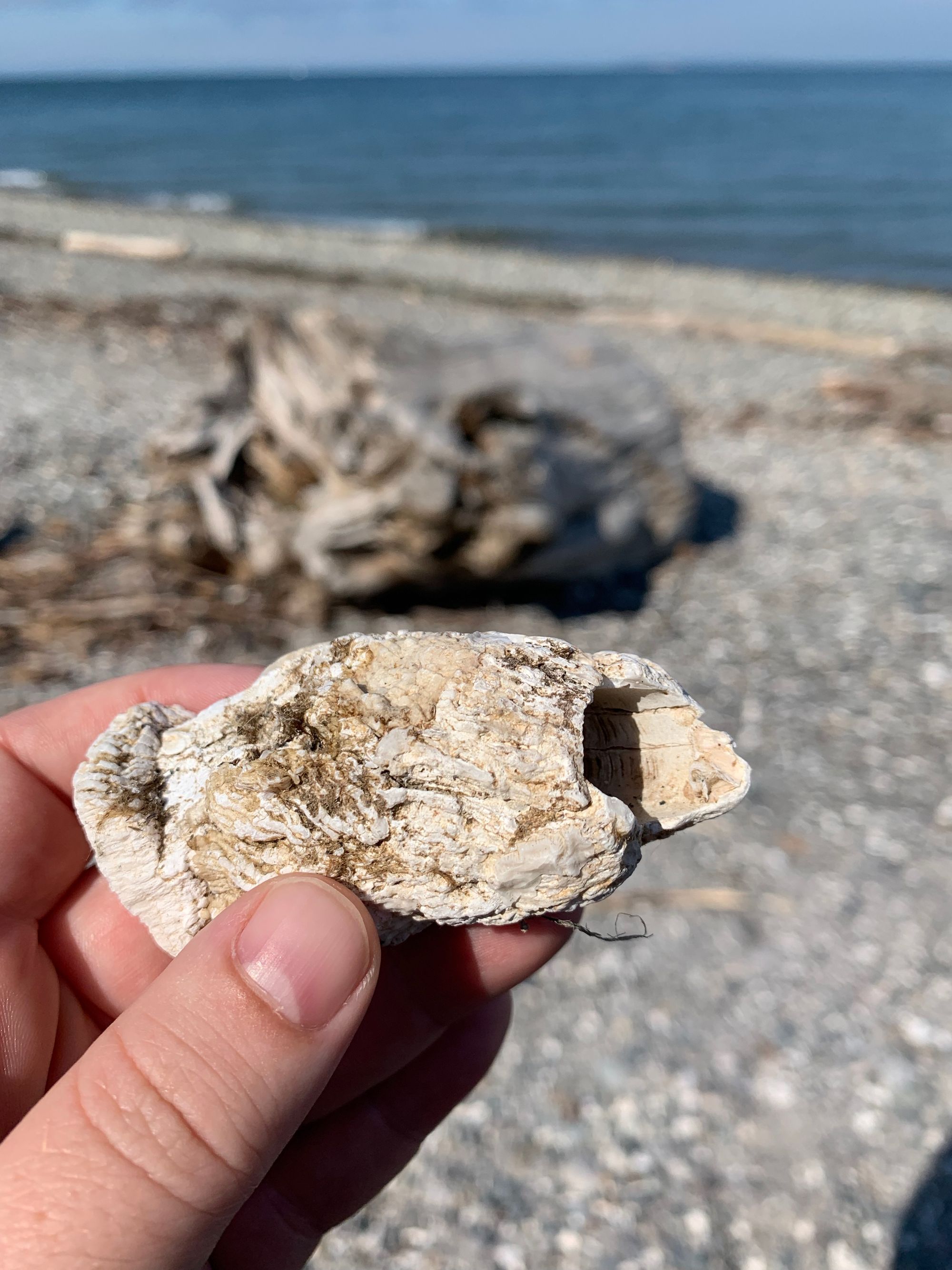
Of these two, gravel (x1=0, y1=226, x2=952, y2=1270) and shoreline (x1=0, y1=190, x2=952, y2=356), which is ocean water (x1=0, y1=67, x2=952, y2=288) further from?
gravel (x1=0, y1=226, x2=952, y2=1270)

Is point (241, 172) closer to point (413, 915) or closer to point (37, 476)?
point (37, 476)

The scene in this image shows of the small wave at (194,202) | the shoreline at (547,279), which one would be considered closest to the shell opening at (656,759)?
the shoreline at (547,279)

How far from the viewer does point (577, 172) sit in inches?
1393

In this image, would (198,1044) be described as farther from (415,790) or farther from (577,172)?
(577,172)

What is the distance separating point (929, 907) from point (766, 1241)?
2032 mm

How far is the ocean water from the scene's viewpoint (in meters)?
25.1

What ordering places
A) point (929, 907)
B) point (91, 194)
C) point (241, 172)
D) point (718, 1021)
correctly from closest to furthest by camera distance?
point (718, 1021), point (929, 907), point (91, 194), point (241, 172)

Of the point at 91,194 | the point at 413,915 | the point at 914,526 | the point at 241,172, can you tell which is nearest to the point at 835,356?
the point at 914,526

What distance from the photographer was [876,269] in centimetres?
2208

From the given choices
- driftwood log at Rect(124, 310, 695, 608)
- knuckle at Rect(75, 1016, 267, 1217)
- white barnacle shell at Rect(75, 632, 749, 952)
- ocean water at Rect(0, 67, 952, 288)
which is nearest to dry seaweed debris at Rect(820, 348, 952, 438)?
driftwood log at Rect(124, 310, 695, 608)

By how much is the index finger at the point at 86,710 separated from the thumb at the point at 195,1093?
105cm

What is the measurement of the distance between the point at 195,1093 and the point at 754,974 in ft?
10.4

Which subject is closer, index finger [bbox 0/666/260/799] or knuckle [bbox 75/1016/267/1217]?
knuckle [bbox 75/1016/267/1217]

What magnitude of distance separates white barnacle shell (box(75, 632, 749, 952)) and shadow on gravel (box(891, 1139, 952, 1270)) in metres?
2.30
